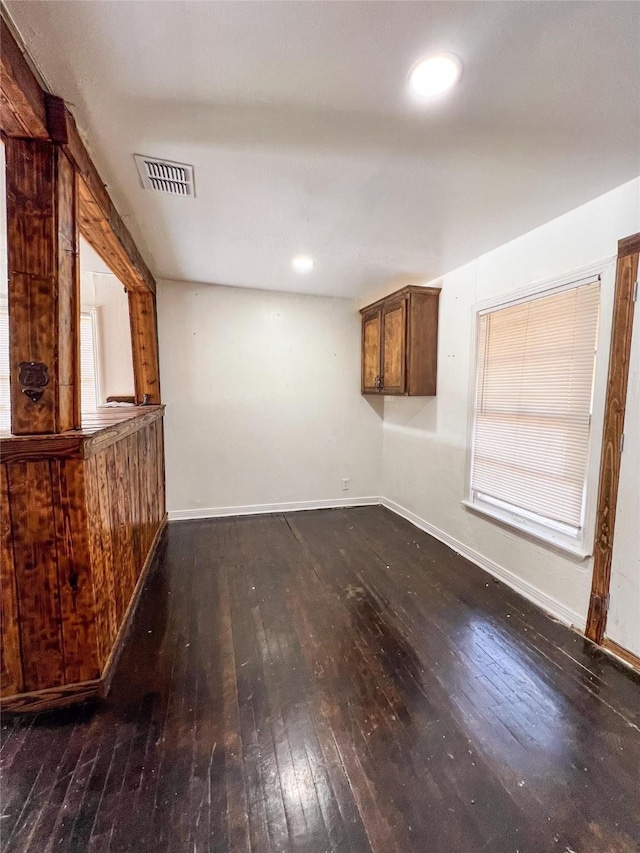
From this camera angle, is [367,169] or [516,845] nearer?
[516,845]

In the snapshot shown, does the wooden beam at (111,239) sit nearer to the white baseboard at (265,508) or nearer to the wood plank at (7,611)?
the wood plank at (7,611)

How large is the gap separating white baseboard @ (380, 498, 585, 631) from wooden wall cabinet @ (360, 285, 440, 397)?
1377 millimetres

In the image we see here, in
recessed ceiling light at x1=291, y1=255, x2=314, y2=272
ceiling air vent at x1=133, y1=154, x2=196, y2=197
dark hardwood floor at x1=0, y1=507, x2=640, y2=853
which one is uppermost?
recessed ceiling light at x1=291, y1=255, x2=314, y2=272

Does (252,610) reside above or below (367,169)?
below

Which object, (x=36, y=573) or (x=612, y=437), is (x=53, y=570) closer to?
(x=36, y=573)

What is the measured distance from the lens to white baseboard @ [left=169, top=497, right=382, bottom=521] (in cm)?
388

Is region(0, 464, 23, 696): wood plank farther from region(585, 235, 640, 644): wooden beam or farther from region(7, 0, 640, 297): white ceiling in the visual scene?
region(585, 235, 640, 644): wooden beam

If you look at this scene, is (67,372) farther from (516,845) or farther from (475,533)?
(475,533)

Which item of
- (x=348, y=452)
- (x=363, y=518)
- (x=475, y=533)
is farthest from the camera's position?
(x=348, y=452)

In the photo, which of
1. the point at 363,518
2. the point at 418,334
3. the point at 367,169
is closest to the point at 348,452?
the point at 363,518

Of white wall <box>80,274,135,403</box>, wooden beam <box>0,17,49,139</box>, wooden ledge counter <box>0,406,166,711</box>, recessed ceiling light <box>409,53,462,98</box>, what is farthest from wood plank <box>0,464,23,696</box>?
white wall <box>80,274,135,403</box>

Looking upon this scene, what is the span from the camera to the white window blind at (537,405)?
214 cm

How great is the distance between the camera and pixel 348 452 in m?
4.41

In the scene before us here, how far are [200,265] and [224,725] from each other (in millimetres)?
3268
